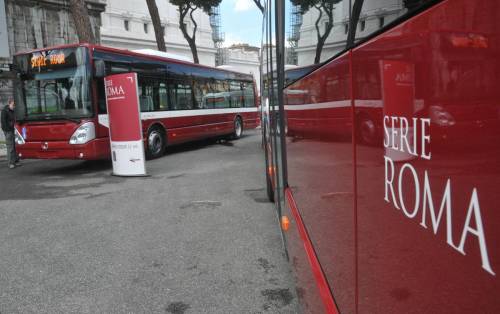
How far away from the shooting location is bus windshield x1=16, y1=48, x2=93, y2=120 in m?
9.34

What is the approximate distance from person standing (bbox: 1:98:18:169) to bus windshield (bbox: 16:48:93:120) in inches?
30.5

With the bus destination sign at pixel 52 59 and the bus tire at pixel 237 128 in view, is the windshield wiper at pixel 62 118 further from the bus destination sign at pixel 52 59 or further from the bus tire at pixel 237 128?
the bus tire at pixel 237 128

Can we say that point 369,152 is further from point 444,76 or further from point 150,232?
point 150,232

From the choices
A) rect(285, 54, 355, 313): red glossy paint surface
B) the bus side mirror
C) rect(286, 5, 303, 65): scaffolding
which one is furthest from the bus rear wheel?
rect(285, 54, 355, 313): red glossy paint surface

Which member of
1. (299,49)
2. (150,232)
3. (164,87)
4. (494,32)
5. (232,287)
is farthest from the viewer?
(164,87)

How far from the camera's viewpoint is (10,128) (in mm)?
10594

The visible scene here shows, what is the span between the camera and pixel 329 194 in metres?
1.63

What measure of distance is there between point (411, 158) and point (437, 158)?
0.10 meters

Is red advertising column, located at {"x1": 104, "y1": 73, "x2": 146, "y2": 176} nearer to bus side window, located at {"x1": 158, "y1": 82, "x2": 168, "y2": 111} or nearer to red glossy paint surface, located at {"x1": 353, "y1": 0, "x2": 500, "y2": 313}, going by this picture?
bus side window, located at {"x1": 158, "y1": 82, "x2": 168, "y2": 111}

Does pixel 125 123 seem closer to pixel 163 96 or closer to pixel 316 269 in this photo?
pixel 163 96

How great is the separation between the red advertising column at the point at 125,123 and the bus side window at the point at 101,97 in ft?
1.72

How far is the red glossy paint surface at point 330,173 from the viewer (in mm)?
1362

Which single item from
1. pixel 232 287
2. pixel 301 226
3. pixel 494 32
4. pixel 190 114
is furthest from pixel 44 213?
pixel 190 114

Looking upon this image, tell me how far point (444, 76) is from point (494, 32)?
0.47 ft
